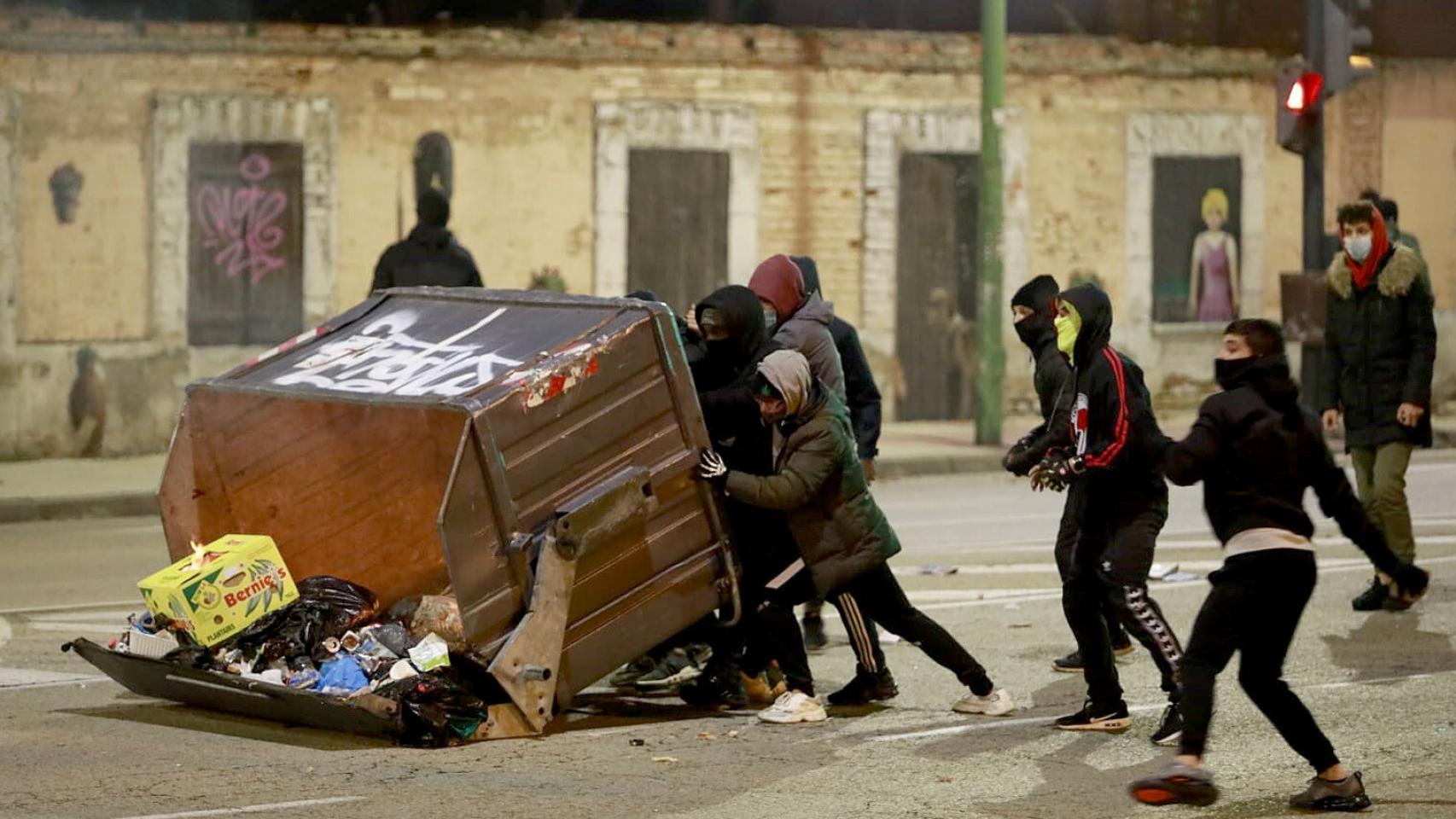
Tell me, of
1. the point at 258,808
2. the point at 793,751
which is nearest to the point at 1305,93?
the point at 793,751

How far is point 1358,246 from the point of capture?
11.6 meters

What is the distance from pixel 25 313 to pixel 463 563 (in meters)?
12.2

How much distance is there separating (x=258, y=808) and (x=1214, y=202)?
58.3 feet

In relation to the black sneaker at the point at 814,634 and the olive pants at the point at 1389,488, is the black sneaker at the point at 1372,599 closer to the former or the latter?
the olive pants at the point at 1389,488

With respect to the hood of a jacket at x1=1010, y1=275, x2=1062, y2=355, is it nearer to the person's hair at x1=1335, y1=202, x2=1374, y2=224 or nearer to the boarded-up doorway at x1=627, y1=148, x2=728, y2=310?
the person's hair at x1=1335, y1=202, x2=1374, y2=224

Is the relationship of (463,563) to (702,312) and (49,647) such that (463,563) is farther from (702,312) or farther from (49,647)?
(49,647)

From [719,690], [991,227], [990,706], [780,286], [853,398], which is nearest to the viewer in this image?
[990,706]

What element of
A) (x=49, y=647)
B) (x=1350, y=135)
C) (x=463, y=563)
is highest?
(x=1350, y=135)

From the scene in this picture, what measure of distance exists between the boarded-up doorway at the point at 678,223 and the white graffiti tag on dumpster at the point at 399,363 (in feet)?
39.9

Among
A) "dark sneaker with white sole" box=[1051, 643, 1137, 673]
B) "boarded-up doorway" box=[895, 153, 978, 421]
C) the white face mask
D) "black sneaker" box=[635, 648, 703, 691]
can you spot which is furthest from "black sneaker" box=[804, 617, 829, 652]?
"boarded-up doorway" box=[895, 153, 978, 421]

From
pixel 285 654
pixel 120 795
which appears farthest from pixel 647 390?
pixel 120 795

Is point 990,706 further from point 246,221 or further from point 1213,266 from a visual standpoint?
point 1213,266

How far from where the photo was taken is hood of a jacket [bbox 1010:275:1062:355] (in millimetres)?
9867

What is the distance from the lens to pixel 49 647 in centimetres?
1093
